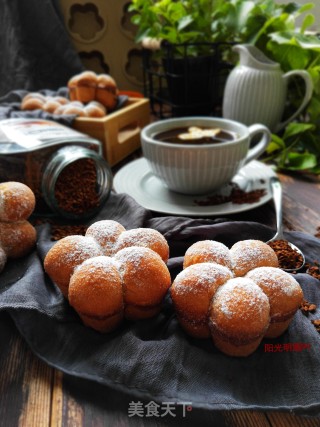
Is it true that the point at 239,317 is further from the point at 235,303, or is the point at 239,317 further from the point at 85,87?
the point at 85,87

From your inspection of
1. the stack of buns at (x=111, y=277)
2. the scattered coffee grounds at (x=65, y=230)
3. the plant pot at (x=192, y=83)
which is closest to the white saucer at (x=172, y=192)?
→ the scattered coffee grounds at (x=65, y=230)

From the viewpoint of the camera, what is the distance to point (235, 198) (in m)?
0.78

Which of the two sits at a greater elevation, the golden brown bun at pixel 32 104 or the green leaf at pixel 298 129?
the golden brown bun at pixel 32 104

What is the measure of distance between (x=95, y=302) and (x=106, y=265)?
0.14 ft

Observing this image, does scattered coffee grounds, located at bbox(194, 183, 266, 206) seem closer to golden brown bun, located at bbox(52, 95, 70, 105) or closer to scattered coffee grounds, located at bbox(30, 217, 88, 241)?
scattered coffee grounds, located at bbox(30, 217, 88, 241)

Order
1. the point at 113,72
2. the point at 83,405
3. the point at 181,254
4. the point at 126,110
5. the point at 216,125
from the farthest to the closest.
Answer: the point at 113,72
the point at 126,110
the point at 216,125
the point at 181,254
the point at 83,405

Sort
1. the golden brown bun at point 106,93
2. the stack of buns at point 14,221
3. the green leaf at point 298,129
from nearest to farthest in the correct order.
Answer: the stack of buns at point 14,221
the green leaf at point 298,129
the golden brown bun at point 106,93

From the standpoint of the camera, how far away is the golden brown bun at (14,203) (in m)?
0.58

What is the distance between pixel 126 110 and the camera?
3.51 ft

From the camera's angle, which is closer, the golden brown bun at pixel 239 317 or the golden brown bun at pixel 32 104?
the golden brown bun at pixel 239 317

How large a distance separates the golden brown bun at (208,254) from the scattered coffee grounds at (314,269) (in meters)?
0.14

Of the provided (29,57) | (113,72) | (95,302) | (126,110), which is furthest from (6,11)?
(95,302)

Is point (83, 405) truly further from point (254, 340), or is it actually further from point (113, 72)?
point (113, 72)

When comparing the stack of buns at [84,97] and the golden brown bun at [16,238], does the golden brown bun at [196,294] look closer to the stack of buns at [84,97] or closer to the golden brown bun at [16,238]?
the golden brown bun at [16,238]
